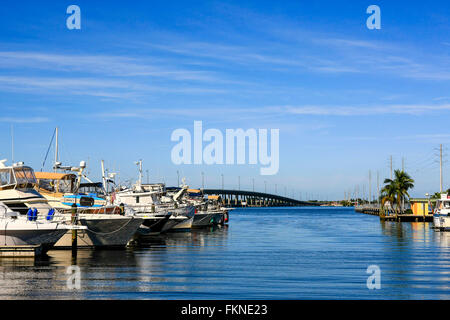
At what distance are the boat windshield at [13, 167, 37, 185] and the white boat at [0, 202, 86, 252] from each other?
12.7 ft

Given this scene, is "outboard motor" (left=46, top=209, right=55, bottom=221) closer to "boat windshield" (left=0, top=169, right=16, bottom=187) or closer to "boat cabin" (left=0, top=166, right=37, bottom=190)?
"boat cabin" (left=0, top=166, right=37, bottom=190)

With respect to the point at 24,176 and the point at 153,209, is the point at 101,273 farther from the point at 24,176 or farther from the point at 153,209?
the point at 153,209

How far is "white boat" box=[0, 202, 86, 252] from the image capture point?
109 feet

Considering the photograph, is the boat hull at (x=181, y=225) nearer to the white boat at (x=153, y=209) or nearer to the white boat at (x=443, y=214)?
the white boat at (x=153, y=209)

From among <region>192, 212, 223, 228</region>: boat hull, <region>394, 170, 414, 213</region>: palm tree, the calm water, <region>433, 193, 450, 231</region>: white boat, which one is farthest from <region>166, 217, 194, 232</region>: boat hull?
<region>394, 170, 414, 213</region>: palm tree

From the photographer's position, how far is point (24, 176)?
127 feet

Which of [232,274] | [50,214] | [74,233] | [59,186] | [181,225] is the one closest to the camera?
[232,274]

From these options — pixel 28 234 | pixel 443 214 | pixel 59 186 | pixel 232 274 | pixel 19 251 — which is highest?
pixel 59 186

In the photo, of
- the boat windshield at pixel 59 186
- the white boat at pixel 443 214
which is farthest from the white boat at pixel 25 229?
the white boat at pixel 443 214

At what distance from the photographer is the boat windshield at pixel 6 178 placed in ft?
126

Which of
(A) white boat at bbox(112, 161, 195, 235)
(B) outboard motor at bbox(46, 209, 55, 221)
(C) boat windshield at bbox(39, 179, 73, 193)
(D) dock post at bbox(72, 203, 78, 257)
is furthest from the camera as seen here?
(A) white boat at bbox(112, 161, 195, 235)

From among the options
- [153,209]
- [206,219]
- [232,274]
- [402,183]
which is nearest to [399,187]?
[402,183]

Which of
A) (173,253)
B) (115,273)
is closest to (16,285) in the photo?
(115,273)

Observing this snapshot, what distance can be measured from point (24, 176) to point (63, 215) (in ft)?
13.6
